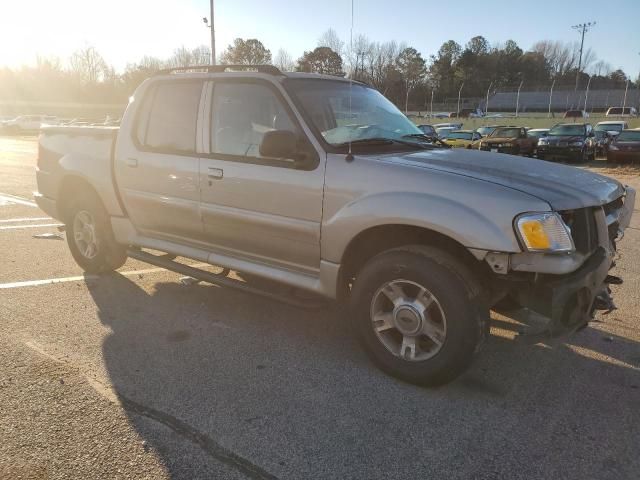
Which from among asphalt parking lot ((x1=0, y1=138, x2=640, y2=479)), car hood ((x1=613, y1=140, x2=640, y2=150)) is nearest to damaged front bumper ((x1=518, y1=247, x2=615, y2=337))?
asphalt parking lot ((x1=0, y1=138, x2=640, y2=479))

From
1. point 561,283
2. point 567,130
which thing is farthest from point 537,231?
point 567,130

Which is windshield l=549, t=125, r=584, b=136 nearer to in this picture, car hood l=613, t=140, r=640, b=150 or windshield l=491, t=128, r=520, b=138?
windshield l=491, t=128, r=520, b=138

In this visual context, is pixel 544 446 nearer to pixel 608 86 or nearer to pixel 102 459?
pixel 102 459

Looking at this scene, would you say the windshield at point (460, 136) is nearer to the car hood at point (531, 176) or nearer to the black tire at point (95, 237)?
the black tire at point (95, 237)

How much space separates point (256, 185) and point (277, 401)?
1.55 meters

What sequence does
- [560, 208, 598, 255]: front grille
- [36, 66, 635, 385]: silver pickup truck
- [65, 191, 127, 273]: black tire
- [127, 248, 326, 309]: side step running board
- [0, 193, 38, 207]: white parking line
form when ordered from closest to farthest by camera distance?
1. [36, 66, 635, 385]: silver pickup truck
2. [560, 208, 598, 255]: front grille
3. [127, 248, 326, 309]: side step running board
4. [65, 191, 127, 273]: black tire
5. [0, 193, 38, 207]: white parking line

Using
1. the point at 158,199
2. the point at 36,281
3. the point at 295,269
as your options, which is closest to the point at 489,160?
the point at 295,269

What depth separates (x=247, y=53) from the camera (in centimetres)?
4694

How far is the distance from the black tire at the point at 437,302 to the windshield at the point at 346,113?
97 cm

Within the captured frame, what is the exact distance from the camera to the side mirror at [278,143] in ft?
11.3

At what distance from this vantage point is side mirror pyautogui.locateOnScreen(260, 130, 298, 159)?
344 cm

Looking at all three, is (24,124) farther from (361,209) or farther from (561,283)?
(561,283)

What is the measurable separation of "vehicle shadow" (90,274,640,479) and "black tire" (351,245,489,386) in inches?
5.6

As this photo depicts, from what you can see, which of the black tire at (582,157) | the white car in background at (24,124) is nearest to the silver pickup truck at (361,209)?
the black tire at (582,157)
